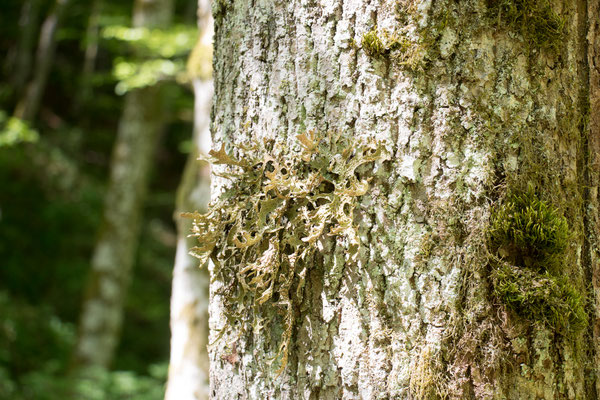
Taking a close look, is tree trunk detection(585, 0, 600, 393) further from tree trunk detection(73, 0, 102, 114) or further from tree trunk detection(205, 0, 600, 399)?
tree trunk detection(73, 0, 102, 114)

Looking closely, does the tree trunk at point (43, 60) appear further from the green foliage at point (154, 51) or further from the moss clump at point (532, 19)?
the moss clump at point (532, 19)

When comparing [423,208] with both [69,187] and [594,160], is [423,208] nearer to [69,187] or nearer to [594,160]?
[594,160]

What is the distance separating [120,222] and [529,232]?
19.0ft

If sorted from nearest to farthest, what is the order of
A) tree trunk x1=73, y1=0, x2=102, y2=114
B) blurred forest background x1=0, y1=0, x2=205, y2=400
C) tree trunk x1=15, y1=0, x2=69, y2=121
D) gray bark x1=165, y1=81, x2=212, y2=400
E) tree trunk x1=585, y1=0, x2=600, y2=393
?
tree trunk x1=585, y1=0, x2=600, y2=393 < gray bark x1=165, y1=81, x2=212, y2=400 < blurred forest background x1=0, y1=0, x2=205, y2=400 < tree trunk x1=73, y1=0, x2=102, y2=114 < tree trunk x1=15, y1=0, x2=69, y2=121

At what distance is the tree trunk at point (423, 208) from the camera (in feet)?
3.11

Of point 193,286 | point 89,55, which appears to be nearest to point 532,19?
point 193,286

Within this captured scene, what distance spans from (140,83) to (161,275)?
4.55 meters

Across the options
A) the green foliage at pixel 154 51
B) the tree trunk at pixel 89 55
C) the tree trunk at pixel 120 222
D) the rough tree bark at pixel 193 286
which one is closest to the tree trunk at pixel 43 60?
the tree trunk at pixel 89 55

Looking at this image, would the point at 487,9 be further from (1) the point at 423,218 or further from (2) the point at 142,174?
(2) the point at 142,174

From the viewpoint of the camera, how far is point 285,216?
1.04m

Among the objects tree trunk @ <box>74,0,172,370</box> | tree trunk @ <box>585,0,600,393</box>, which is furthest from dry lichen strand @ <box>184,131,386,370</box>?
tree trunk @ <box>74,0,172,370</box>

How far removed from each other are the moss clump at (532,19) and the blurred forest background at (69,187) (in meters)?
4.44

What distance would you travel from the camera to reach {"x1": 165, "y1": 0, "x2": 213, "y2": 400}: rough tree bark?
9.94 feet

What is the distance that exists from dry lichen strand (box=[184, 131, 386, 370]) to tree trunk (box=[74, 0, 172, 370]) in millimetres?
5223
